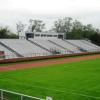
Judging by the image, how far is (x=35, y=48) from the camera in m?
54.1

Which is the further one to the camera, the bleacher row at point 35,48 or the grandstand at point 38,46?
the grandstand at point 38,46

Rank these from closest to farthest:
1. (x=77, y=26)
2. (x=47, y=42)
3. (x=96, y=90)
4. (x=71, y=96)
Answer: (x=71, y=96) → (x=96, y=90) → (x=47, y=42) → (x=77, y=26)

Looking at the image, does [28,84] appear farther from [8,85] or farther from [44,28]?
[44,28]

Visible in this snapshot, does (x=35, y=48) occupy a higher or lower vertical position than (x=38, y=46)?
lower

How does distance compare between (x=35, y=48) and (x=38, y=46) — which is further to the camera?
(x=38, y=46)

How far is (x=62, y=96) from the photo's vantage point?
1606 cm

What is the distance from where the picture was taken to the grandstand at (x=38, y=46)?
4881 centimetres

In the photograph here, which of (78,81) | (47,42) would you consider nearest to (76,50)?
(47,42)

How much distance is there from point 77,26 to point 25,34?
56369 millimetres

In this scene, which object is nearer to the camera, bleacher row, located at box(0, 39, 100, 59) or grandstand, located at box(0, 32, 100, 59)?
bleacher row, located at box(0, 39, 100, 59)

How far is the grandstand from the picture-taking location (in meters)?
48.8

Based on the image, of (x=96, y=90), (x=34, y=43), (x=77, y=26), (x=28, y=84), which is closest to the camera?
(x=96, y=90)

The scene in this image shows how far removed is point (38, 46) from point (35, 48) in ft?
9.09

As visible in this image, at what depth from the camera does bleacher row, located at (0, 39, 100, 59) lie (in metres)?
48.5
